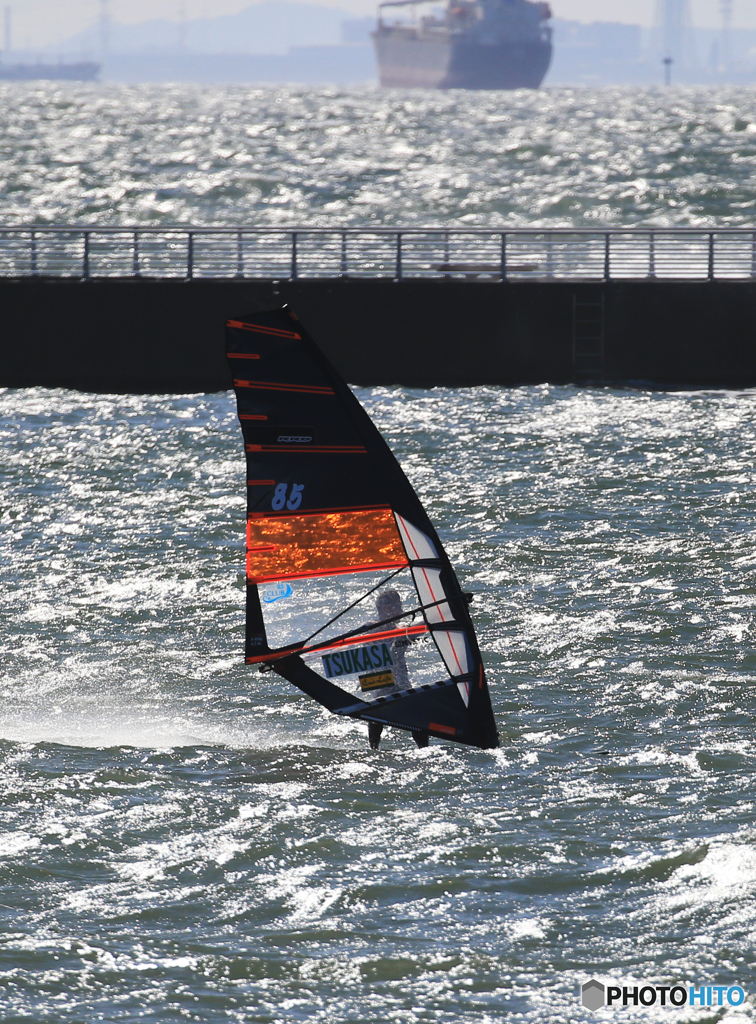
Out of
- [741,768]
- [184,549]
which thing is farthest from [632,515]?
[741,768]

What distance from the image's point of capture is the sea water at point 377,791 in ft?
27.5

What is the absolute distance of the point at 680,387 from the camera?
27.2m

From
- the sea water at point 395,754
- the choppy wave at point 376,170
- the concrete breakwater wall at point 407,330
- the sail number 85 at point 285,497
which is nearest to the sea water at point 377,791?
the sea water at point 395,754

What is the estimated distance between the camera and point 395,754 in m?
11.3

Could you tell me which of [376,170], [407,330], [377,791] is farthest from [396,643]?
[376,170]

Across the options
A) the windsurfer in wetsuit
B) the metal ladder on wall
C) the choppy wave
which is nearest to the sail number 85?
the windsurfer in wetsuit

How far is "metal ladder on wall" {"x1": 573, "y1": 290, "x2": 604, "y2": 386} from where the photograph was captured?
87.0 feet

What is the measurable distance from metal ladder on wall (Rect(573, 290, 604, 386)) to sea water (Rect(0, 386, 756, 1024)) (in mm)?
8117

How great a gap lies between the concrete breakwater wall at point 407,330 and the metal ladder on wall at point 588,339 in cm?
2

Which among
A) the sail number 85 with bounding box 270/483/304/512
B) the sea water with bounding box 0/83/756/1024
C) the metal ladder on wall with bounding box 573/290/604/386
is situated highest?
the sail number 85 with bounding box 270/483/304/512

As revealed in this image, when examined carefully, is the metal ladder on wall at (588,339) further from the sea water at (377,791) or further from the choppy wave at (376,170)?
the choppy wave at (376,170)

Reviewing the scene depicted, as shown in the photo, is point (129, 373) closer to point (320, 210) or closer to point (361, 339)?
point (361, 339)

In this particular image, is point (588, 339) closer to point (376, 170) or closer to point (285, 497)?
point (285, 497)

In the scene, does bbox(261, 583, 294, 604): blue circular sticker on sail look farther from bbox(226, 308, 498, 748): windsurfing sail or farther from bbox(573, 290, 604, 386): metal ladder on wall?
bbox(573, 290, 604, 386): metal ladder on wall
